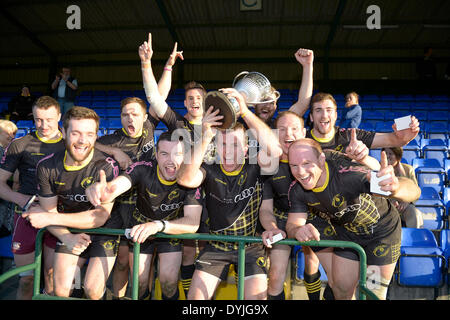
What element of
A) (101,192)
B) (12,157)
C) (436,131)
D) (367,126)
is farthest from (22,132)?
(436,131)

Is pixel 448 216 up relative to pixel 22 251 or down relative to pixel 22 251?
up

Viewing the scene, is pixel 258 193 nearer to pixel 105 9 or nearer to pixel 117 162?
pixel 117 162

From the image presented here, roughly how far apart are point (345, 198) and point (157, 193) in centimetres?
176

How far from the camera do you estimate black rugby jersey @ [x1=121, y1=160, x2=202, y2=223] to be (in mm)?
2961

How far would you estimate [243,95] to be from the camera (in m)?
2.57

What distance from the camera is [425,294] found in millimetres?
4031

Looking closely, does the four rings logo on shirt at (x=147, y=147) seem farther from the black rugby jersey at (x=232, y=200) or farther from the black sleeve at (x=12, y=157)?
the black sleeve at (x=12, y=157)

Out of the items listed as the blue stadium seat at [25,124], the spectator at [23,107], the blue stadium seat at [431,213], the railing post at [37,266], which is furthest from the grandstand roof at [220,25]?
the railing post at [37,266]

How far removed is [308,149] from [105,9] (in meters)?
13.7

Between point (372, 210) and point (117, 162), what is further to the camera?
point (117, 162)
